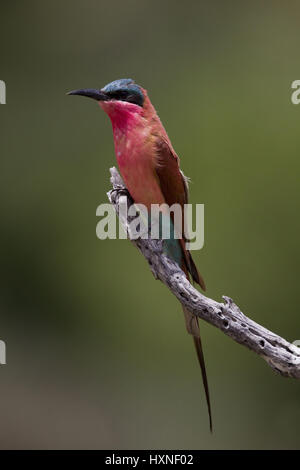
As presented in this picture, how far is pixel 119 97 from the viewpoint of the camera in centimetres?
253

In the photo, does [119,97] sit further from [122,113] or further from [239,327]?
[239,327]

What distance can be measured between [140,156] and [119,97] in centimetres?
23

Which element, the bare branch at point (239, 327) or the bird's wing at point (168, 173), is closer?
the bare branch at point (239, 327)

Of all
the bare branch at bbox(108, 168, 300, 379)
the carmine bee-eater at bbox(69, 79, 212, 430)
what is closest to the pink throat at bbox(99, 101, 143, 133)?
the carmine bee-eater at bbox(69, 79, 212, 430)

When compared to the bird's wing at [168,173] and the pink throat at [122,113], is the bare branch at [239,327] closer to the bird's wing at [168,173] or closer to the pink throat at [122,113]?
the bird's wing at [168,173]

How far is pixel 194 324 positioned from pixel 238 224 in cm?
200

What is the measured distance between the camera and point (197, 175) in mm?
4457

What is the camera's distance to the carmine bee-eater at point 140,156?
251 cm

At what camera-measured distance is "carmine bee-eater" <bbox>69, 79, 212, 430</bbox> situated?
251 cm

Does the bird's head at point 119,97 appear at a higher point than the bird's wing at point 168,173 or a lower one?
higher

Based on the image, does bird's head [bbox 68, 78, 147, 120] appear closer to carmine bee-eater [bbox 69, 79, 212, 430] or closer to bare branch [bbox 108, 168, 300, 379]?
carmine bee-eater [bbox 69, 79, 212, 430]

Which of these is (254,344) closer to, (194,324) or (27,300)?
(194,324)

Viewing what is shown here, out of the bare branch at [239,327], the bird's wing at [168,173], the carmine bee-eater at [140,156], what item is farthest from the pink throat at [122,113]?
the bare branch at [239,327]

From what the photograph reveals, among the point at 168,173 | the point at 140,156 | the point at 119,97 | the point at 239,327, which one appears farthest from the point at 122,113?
the point at 239,327
